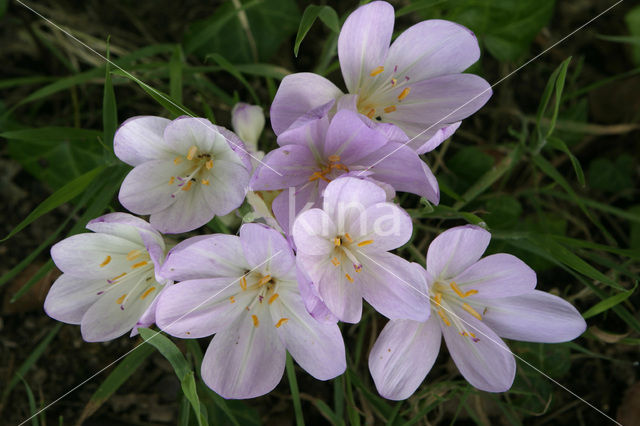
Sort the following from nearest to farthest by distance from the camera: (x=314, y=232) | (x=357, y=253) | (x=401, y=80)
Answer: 1. (x=314, y=232)
2. (x=357, y=253)
3. (x=401, y=80)

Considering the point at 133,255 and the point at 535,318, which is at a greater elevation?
the point at 133,255

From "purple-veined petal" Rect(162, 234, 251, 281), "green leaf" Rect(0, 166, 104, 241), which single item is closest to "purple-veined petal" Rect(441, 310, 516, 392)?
"purple-veined petal" Rect(162, 234, 251, 281)

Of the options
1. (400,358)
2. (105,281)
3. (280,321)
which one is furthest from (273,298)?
(105,281)

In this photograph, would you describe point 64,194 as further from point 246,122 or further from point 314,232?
point 314,232

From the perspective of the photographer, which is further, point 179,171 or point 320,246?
point 179,171

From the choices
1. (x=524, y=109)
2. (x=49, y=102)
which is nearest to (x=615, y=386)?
(x=524, y=109)

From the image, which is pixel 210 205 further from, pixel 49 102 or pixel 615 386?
pixel 615 386

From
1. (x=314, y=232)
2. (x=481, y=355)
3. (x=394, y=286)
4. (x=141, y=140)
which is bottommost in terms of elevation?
(x=481, y=355)
